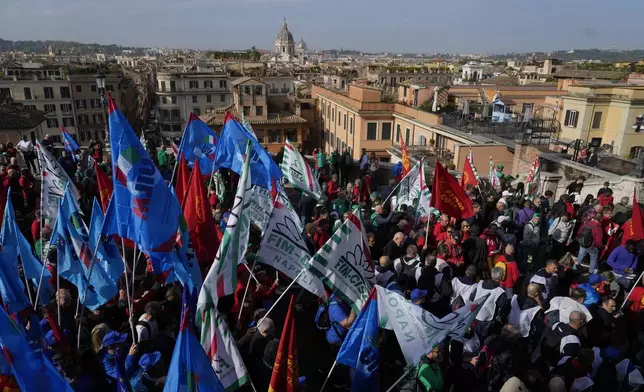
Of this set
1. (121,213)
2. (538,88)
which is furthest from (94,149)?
(538,88)

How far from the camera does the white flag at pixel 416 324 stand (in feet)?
16.1

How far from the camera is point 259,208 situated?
7.57 meters

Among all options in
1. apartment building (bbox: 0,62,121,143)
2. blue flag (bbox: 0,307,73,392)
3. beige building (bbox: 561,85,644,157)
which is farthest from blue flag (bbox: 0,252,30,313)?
apartment building (bbox: 0,62,121,143)

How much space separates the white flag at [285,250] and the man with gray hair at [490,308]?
7.32ft

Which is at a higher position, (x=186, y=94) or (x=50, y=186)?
(x=50, y=186)

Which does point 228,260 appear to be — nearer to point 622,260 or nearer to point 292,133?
point 622,260

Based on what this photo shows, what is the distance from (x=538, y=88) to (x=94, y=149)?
140ft

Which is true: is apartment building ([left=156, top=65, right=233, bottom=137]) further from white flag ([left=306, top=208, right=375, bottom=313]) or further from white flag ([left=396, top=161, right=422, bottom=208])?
white flag ([left=306, top=208, right=375, bottom=313])

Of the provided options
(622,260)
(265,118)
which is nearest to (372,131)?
(265,118)

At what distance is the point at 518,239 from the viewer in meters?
9.73

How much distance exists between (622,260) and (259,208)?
6.22m

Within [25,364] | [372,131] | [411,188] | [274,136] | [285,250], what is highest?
[285,250]

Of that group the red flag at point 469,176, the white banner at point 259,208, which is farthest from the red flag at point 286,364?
the red flag at point 469,176

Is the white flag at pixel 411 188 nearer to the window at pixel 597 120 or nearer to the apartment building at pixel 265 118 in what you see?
the window at pixel 597 120
